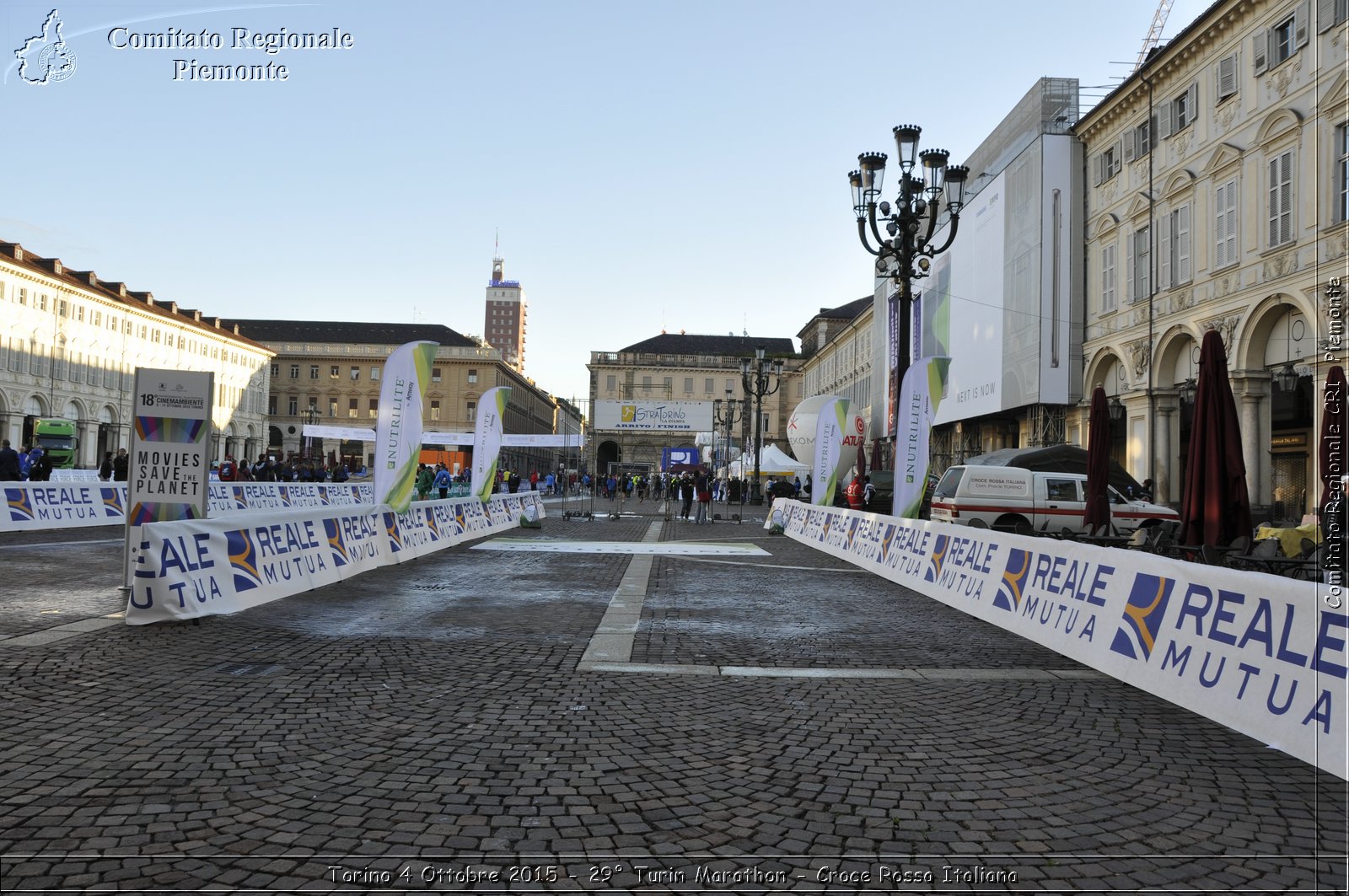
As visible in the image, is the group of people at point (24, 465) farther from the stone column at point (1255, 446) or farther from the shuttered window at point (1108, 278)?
the shuttered window at point (1108, 278)

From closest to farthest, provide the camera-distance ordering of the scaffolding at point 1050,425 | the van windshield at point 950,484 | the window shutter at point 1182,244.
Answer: the van windshield at point 950,484 → the window shutter at point 1182,244 → the scaffolding at point 1050,425

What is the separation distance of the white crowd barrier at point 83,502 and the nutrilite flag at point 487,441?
278 cm

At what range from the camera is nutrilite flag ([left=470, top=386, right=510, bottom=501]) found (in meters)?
22.6

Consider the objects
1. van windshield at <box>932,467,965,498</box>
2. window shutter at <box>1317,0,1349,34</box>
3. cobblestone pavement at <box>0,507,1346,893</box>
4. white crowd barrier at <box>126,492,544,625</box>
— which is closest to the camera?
cobblestone pavement at <box>0,507,1346,893</box>

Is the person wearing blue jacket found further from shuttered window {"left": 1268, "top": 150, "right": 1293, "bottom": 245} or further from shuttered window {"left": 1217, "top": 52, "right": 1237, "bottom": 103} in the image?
shuttered window {"left": 1217, "top": 52, "right": 1237, "bottom": 103}

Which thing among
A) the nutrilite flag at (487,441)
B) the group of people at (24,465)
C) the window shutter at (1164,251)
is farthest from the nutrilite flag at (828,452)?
the group of people at (24,465)

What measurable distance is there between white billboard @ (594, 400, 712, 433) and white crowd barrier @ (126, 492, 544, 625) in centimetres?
3312

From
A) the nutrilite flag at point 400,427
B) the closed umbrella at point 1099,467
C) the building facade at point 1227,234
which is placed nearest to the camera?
the closed umbrella at point 1099,467

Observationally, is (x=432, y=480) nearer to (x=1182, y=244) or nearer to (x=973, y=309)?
(x=973, y=309)

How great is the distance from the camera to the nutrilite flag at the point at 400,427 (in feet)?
48.6

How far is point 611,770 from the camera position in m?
4.38

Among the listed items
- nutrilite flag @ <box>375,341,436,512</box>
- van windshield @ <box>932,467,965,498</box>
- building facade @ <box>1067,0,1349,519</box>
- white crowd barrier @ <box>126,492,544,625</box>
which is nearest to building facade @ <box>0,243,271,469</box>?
nutrilite flag @ <box>375,341,436,512</box>

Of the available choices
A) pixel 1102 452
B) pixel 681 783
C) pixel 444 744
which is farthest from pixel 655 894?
pixel 1102 452

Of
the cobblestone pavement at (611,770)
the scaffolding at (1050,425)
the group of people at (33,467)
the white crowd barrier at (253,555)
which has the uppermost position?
the scaffolding at (1050,425)
